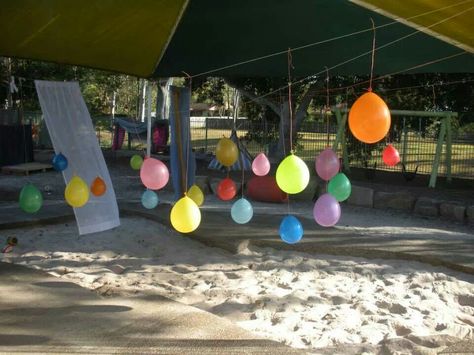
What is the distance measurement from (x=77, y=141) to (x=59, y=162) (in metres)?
0.62

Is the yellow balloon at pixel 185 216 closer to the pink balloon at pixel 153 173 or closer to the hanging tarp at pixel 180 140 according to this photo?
the pink balloon at pixel 153 173

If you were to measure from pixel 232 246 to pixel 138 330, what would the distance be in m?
2.65

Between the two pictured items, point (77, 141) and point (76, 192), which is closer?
point (76, 192)

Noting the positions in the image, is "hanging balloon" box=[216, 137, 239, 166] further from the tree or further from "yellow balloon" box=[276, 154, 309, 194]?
the tree

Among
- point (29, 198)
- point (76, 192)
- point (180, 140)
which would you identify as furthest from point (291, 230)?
point (180, 140)

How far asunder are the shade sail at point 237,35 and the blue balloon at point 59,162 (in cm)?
127

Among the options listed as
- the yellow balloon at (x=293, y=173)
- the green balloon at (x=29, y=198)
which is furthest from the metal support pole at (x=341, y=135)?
the yellow balloon at (x=293, y=173)

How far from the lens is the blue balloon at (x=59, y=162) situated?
20.8 feet

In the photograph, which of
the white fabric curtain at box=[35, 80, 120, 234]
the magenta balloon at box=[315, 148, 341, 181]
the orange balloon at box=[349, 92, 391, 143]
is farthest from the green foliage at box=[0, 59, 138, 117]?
the orange balloon at box=[349, 92, 391, 143]

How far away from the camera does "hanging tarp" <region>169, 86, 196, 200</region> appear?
7.28m

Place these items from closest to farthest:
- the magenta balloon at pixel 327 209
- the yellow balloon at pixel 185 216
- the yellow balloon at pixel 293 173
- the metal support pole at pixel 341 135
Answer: the yellow balloon at pixel 293 173 < the yellow balloon at pixel 185 216 < the magenta balloon at pixel 327 209 < the metal support pole at pixel 341 135

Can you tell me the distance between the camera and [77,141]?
689cm

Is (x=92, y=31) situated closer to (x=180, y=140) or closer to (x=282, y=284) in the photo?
(x=180, y=140)

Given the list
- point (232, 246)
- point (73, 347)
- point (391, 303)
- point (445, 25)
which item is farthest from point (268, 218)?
point (73, 347)
